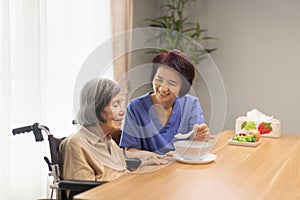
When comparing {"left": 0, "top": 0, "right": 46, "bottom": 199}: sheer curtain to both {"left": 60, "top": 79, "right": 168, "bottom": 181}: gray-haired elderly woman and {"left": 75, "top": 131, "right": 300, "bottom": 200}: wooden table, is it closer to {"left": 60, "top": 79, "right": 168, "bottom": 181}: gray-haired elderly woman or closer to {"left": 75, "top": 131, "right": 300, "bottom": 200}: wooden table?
{"left": 60, "top": 79, "right": 168, "bottom": 181}: gray-haired elderly woman

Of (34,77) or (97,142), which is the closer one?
(97,142)

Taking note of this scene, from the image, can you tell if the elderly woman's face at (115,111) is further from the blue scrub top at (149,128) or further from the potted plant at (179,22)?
the potted plant at (179,22)

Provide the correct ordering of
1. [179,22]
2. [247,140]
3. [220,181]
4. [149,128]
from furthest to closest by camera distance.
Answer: [179,22], [247,140], [149,128], [220,181]

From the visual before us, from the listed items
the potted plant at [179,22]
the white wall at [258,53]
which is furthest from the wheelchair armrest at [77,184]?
the white wall at [258,53]

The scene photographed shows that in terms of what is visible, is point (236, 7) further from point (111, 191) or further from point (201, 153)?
point (111, 191)

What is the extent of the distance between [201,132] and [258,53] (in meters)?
2.41

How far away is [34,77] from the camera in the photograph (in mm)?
2367

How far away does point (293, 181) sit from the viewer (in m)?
1.40

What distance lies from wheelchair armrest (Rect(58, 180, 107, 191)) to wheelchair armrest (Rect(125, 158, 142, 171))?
122mm

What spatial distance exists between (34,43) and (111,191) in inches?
54.9

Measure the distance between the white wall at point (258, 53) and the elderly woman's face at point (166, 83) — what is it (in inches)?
96.7

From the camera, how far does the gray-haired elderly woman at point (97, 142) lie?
1506 mm

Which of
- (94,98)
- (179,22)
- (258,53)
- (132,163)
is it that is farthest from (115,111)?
(258,53)

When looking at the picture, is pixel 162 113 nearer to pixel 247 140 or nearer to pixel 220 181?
pixel 220 181
